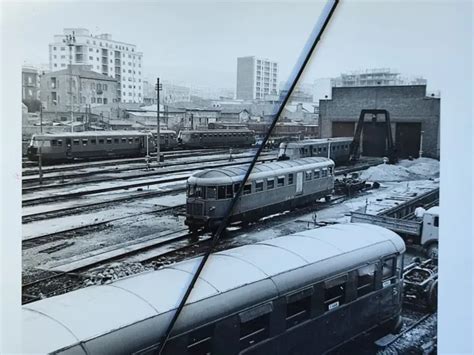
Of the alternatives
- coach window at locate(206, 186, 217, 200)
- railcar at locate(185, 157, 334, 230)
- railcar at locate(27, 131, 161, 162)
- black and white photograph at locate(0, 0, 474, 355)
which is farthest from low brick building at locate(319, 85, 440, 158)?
railcar at locate(27, 131, 161, 162)

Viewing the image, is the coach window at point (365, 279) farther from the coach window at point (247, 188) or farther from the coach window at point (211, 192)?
the coach window at point (211, 192)

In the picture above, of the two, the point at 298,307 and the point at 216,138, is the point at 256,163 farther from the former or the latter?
the point at 298,307

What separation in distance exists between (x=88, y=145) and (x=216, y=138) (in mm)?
487

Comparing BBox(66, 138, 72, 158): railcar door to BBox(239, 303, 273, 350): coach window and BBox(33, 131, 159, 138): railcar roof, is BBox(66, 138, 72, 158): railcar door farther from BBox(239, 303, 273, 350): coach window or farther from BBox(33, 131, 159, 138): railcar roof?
BBox(239, 303, 273, 350): coach window

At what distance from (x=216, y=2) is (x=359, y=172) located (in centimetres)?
87

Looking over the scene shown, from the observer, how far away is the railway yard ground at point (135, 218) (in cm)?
177

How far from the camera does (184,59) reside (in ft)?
6.22

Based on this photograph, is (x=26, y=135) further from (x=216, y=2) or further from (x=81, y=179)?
(x=216, y=2)

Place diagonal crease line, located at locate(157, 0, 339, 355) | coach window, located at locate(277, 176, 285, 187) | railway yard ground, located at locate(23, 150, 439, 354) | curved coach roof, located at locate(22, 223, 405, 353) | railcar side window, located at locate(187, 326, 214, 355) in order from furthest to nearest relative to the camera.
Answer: coach window, located at locate(277, 176, 285, 187) → diagonal crease line, located at locate(157, 0, 339, 355) → railway yard ground, located at locate(23, 150, 439, 354) → railcar side window, located at locate(187, 326, 214, 355) → curved coach roof, located at locate(22, 223, 405, 353)

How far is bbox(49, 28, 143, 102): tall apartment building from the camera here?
1842mm

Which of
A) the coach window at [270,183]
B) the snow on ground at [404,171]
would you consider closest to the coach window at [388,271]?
the snow on ground at [404,171]

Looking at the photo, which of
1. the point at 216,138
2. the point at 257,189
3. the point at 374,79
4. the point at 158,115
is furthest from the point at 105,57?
the point at 374,79

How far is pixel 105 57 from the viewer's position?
1888 mm

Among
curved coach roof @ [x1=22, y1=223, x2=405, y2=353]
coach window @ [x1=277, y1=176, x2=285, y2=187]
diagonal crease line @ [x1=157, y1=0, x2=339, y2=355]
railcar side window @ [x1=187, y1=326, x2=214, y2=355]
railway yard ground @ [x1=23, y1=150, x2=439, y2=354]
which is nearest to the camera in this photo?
curved coach roof @ [x1=22, y1=223, x2=405, y2=353]
